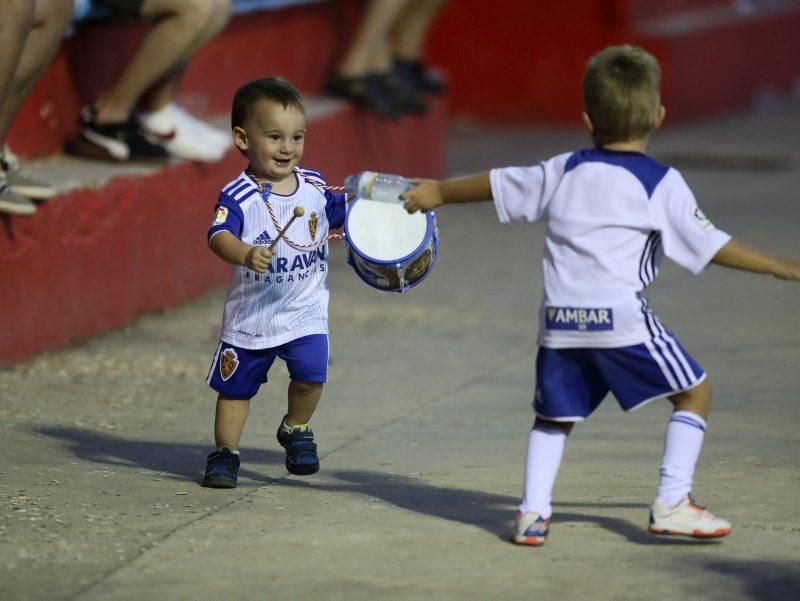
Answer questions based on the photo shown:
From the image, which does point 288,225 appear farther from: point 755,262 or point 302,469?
point 755,262

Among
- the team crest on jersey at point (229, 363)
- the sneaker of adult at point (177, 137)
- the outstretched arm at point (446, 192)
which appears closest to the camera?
the outstretched arm at point (446, 192)

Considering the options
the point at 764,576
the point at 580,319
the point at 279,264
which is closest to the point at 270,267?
the point at 279,264

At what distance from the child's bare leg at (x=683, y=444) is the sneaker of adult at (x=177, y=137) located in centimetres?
417

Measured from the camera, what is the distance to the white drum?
4.46 meters

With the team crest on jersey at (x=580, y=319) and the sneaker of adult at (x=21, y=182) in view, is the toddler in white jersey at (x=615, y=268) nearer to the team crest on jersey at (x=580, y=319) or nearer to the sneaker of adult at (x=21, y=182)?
the team crest on jersey at (x=580, y=319)

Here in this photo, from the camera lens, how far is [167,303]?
7.51 meters

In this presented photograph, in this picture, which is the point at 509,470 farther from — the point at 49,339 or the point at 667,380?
the point at 49,339

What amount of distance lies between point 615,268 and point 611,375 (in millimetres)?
261

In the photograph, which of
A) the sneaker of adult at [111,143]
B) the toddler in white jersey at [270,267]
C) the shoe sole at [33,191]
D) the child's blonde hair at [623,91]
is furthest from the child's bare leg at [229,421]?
the sneaker of adult at [111,143]

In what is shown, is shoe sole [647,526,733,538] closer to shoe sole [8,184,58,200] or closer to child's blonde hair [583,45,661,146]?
child's blonde hair [583,45,661,146]

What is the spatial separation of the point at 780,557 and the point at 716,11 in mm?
13405

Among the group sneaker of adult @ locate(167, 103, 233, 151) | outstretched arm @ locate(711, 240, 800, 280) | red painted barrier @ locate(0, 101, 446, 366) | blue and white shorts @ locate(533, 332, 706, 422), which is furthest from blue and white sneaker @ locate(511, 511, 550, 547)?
sneaker of adult @ locate(167, 103, 233, 151)

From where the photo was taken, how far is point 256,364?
471 centimetres

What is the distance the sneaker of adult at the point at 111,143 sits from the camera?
7.41 m
